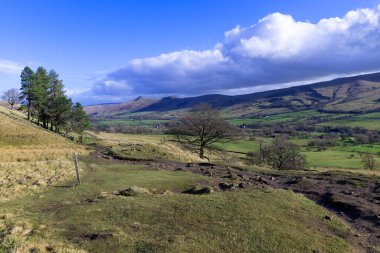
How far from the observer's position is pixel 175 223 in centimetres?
1822

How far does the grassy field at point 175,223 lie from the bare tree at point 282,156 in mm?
44332

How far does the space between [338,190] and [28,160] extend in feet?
120

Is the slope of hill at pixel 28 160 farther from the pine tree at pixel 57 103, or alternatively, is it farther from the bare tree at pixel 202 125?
the bare tree at pixel 202 125

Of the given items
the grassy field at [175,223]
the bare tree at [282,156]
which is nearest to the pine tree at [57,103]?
the bare tree at [282,156]

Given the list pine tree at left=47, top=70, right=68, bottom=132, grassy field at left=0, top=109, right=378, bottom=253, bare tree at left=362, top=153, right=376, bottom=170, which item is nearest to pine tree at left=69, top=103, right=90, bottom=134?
pine tree at left=47, top=70, right=68, bottom=132

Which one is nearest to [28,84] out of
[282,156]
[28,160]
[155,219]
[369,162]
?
[28,160]

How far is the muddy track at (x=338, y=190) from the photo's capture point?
19984mm

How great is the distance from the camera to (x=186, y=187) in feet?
94.4

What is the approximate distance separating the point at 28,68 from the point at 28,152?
147 ft

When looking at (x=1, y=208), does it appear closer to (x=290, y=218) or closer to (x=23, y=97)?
(x=290, y=218)

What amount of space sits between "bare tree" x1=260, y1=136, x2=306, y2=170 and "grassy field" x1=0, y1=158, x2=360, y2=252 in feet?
145

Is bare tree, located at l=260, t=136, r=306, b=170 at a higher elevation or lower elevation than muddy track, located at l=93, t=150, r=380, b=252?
lower

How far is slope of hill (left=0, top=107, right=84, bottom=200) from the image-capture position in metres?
29.7

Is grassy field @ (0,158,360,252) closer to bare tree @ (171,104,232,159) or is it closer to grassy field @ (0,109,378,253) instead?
grassy field @ (0,109,378,253)
